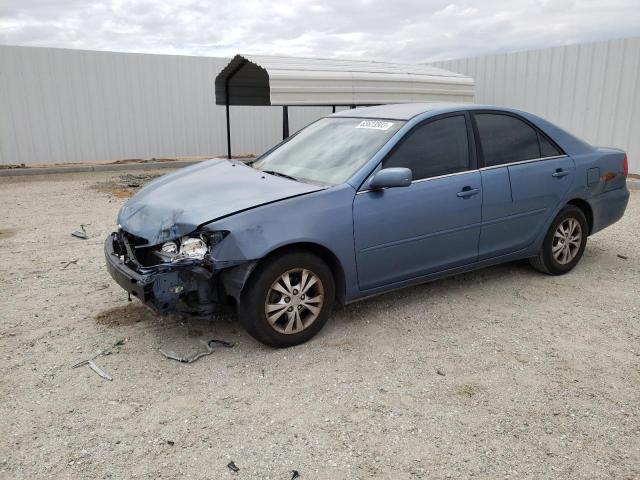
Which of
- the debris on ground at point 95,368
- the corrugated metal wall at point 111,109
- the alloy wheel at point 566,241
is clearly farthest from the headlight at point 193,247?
the corrugated metal wall at point 111,109

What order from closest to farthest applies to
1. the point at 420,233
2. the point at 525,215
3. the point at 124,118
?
the point at 420,233
the point at 525,215
the point at 124,118

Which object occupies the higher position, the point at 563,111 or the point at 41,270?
the point at 563,111

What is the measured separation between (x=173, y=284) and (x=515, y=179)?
3.04 m

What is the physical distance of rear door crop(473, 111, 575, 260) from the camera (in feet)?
14.7

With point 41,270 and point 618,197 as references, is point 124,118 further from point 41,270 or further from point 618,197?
point 618,197

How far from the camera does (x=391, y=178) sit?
373cm

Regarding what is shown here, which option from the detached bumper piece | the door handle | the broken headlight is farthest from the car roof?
the detached bumper piece

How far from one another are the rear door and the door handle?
11 centimetres

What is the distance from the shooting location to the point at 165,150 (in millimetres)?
15469

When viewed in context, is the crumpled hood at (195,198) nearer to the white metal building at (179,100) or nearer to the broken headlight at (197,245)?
the broken headlight at (197,245)

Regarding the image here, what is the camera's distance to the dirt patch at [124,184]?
1034 centimetres

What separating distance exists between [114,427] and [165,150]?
13594 millimetres

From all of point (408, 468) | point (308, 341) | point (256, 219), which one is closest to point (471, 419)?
point (408, 468)

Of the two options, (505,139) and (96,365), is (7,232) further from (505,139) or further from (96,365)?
(505,139)
